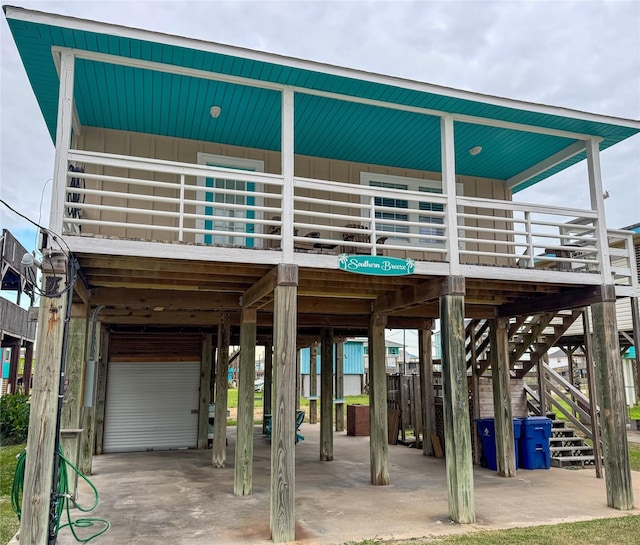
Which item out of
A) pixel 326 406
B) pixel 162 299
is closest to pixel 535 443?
pixel 326 406

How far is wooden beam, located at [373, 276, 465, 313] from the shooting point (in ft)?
23.5

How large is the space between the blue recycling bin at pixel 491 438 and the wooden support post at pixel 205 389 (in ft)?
24.1

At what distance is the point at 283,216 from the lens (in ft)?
21.6

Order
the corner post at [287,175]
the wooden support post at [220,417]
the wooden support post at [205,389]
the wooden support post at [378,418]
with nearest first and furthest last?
1. the corner post at [287,175]
2. the wooden support post at [378,418]
3. the wooden support post at [220,417]
4. the wooden support post at [205,389]

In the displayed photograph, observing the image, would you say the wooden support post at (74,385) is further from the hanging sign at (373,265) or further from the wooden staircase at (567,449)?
the wooden staircase at (567,449)

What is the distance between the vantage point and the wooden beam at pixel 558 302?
797 cm

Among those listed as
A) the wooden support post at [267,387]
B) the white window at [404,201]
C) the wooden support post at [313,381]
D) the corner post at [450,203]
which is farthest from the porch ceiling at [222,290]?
the wooden support post at [313,381]

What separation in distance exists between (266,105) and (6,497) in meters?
7.42

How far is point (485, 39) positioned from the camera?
15.0 m

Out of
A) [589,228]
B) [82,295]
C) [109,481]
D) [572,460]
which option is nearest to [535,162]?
[589,228]

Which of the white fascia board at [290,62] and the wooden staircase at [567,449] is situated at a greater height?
the white fascia board at [290,62]

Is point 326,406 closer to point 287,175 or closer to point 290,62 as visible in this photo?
point 287,175

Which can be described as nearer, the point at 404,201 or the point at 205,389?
the point at 404,201

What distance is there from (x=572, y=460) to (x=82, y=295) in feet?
34.8
